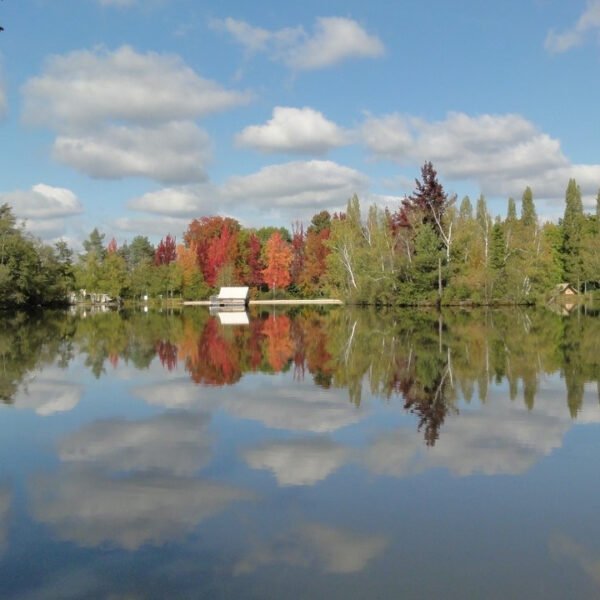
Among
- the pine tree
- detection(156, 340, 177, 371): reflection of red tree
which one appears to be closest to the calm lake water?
detection(156, 340, 177, 371): reflection of red tree

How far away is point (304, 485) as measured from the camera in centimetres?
577

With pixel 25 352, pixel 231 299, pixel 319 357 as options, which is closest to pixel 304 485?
pixel 319 357

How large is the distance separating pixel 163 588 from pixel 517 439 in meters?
4.80

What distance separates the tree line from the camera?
41.4 m

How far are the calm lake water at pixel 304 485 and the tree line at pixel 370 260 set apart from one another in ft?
97.1

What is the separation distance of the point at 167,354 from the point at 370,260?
3076cm

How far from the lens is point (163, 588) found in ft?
12.6

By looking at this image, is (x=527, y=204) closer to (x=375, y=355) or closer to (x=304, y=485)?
(x=375, y=355)

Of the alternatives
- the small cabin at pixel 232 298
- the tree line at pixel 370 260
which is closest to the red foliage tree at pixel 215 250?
the tree line at pixel 370 260

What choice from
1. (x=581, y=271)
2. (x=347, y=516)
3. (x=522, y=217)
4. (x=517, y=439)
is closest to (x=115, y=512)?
(x=347, y=516)

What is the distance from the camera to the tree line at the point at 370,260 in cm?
4144

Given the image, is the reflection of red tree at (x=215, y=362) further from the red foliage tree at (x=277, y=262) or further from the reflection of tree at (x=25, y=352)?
the red foliage tree at (x=277, y=262)

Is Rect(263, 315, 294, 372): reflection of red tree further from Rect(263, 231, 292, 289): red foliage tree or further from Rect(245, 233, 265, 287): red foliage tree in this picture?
Rect(245, 233, 265, 287): red foliage tree

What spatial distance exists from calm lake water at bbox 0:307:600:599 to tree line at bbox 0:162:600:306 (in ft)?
97.1
